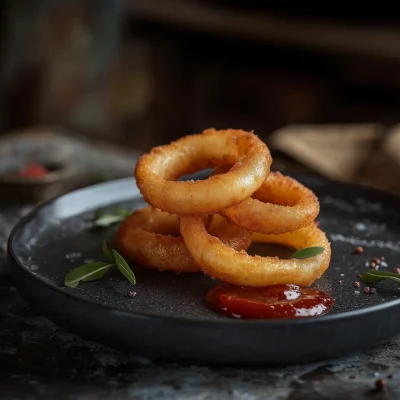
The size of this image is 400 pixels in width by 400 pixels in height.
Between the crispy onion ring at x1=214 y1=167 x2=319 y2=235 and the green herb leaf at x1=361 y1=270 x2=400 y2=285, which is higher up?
the crispy onion ring at x1=214 y1=167 x2=319 y2=235

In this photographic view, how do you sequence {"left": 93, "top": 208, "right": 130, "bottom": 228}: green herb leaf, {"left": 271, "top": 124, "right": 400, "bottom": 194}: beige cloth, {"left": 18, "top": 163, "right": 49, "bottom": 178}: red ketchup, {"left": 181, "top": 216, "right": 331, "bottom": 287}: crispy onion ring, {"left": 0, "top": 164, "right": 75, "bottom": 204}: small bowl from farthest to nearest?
{"left": 271, "top": 124, "right": 400, "bottom": 194}: beige cloth
{"left": 18, "top": 163, "right": 49, "bottom": 178}: red ketchup
{"left": 0, "top": 164, "right": 75, "bottom": 204}: small bowl
{"left": 93, "top": 208, "right": 130, "bottom": 228}: green herb leaf
{"left": 181, "top": 216, "right": 331, "bottom": 287}: crispy onion ring

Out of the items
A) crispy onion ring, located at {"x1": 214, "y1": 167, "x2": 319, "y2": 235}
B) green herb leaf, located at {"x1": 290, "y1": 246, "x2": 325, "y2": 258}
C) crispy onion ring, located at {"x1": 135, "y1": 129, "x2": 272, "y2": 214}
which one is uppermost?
crispy onion ring, located at {"x1": 135, "y1": 129, "x2": 272, "y2": 214}

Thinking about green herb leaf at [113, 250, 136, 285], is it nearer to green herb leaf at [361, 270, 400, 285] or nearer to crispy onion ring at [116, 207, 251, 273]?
crispy onion ring at [116, 207, 251, 273]

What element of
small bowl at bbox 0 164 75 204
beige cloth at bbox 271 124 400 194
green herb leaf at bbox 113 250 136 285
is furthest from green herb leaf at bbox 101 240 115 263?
beige cloth at bbox 271 124 400 194

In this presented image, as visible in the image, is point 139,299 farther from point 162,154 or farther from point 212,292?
point 162,154

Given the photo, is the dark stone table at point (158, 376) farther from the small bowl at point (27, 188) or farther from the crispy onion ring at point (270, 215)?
the small bowl at point (27, 188)

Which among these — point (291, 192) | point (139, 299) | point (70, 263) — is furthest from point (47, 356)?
point (291, 192)

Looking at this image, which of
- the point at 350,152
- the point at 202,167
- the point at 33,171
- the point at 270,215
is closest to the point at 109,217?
the point at 202,167

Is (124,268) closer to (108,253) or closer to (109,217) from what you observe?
(108,253)
